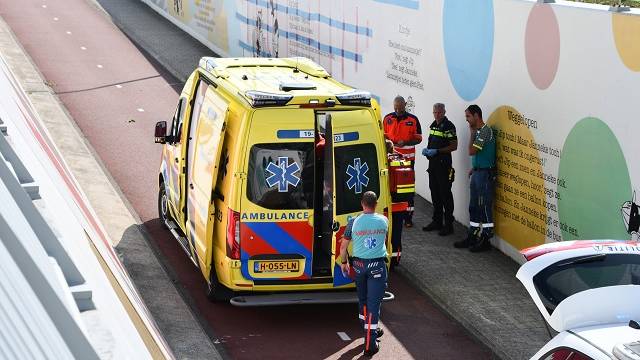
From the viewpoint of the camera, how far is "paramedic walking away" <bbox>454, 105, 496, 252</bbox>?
43.2 ft

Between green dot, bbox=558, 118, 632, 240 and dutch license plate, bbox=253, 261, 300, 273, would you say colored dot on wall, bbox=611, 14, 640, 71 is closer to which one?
green dot, bbox=558, 118, 632, 240

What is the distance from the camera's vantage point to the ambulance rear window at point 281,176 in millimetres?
10500

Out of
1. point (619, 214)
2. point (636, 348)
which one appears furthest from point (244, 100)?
point (636, 348)

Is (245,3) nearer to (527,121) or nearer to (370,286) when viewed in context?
(527,121)

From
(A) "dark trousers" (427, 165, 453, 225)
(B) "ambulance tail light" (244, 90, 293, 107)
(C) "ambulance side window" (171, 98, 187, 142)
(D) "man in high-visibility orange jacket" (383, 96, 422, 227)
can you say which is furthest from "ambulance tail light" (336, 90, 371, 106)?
(A) "dark trousers" (427, 165, 453, 225)

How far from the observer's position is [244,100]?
1069 centimetres

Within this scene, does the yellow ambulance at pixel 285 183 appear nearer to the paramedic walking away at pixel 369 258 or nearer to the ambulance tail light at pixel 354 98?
the ambulance tail light at pixel 354 98

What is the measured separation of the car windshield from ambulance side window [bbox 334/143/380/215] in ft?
13.0

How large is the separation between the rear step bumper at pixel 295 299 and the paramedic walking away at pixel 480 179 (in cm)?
294

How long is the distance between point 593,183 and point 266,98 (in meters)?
3.90

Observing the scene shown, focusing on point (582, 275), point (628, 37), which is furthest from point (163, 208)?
point (582, 275)

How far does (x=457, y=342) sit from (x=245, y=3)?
1674 cm

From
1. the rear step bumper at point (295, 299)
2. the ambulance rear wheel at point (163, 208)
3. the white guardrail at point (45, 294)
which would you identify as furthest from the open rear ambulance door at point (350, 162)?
the white guardrail at point (45, 294)

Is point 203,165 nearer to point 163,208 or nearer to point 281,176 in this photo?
point 281,176
